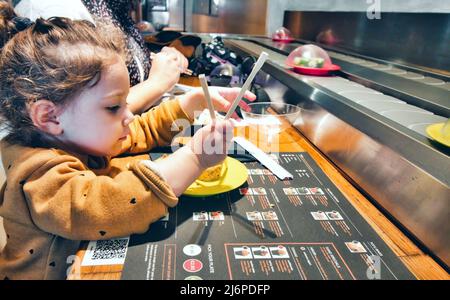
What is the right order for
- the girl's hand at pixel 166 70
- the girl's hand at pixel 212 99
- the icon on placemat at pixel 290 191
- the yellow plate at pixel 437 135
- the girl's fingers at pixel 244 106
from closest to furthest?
the yellow plate at pixel 437 135
the icon on placemat at pixel 290 191
the girl's hand at pixel 212 99
the girl's fingers at pixel 244 106
the girl's hand at pixel 166 70

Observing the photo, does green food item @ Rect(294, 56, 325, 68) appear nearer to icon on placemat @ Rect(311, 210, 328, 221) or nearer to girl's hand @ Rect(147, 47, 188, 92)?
girl's hand @ Rect(147, 47, 188, 92)

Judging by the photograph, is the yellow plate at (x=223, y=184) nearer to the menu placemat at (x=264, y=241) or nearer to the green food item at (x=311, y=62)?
the menu placemat at (x=264, y=241)

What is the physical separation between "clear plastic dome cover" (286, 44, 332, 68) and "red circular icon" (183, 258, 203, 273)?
1122 millimetres

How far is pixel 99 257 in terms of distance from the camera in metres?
0.54

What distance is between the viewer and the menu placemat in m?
0.52

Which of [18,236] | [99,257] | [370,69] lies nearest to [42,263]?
[18,236]

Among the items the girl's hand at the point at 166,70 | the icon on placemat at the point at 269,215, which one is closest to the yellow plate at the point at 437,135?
the icon on placemat at the point at 269,215

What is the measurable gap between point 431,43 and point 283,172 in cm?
104

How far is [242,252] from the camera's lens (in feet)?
1.85

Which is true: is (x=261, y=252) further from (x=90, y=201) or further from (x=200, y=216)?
(x=90, y=201)

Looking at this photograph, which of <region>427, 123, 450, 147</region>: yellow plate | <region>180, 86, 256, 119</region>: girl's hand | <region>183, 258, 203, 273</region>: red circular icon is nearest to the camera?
<region>183, 258, 203, 273</region>: red circular icon

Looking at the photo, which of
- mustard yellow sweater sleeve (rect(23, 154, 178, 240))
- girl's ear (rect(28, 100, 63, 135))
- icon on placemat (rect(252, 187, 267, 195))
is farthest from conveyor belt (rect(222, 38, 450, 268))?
girl's ear (rect(28, 100, 63, 135))

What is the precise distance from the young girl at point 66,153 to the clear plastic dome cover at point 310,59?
3.00 feet

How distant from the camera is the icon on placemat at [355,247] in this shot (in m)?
0.57
